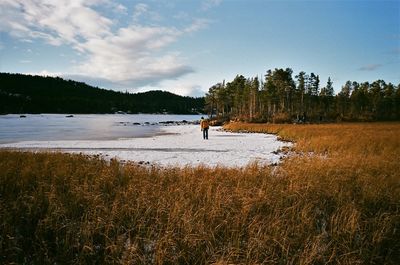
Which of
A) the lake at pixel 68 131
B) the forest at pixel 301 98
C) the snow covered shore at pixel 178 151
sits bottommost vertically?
the snow covered shore at pixel 178 151

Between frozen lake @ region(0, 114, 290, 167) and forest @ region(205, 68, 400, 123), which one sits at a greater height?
forest @ region(205, 68, 400, 123)

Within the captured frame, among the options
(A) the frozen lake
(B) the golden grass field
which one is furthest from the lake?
(B) the golden grass field

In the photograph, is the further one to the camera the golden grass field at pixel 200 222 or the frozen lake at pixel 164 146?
the frozen lake at pixel 164 146

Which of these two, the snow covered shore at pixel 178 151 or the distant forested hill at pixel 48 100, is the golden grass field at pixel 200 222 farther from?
the distant forested hill at pixel 48 100

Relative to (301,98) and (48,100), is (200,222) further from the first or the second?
(48,100)

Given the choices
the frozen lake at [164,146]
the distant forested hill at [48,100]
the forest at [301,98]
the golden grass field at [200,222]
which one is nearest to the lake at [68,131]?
the frozen lake at [164,146]

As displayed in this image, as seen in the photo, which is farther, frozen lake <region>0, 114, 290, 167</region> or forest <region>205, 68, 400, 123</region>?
forest <region>205, 68, 400, 123</region>

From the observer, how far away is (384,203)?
574 centimetres

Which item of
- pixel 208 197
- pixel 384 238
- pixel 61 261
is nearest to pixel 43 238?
pixel 61 261

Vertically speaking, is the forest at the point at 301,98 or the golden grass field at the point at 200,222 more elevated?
the forest at the point at 301,98

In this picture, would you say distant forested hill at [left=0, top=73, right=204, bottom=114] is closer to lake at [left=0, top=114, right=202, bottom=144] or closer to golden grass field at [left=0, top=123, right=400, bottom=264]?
lake at [left=0, top=114, right=202, bottom=144]

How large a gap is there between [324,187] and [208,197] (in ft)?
9.84

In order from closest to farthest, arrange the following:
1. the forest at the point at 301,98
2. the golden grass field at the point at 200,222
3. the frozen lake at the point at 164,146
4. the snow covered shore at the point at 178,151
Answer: the golden grass field at the point at 200,222 < the snow covered shore at the point at 178,151 < the frozen lake at the point at 164,146 < the forest at the point at 301,98

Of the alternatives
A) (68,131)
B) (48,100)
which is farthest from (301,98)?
(48,100)
